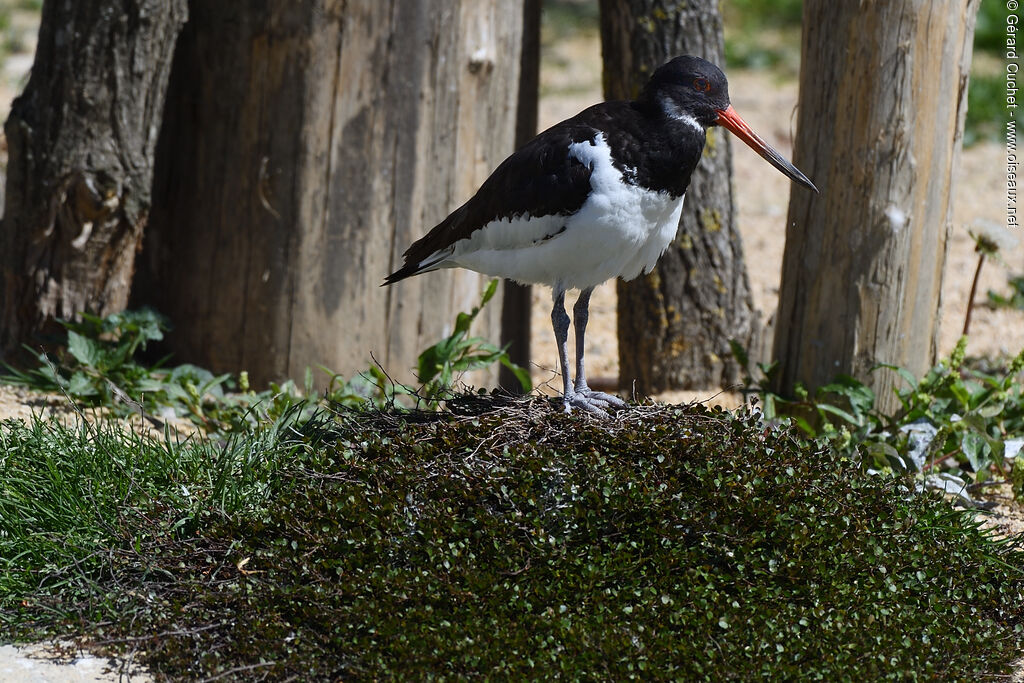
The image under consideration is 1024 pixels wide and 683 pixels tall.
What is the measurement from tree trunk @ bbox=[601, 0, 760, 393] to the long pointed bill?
159 centimetres

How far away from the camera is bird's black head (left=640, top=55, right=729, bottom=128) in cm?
408

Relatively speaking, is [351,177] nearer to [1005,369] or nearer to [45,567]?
[45,567]

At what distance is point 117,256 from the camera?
559cm

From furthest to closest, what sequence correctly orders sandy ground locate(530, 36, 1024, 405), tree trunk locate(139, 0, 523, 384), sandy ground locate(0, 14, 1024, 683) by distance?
sandy ground locate(530, 36, 1024, 405) → sandy ground locate(0, 14, 1024, 683) → tree trunk locate(139, 0, 523, 384)

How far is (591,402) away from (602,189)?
77cm

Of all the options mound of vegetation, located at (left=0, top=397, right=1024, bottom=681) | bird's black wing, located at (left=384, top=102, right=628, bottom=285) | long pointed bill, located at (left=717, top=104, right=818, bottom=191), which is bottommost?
mound of vegetation, located at (left=0, top=397, right=1024, bottom=681)

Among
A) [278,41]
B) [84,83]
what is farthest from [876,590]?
[84,83]

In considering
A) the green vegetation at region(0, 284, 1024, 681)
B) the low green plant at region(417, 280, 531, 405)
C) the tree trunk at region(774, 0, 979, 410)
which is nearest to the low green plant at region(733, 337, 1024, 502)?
the tree trunk at region(774, 0, 979, 410)

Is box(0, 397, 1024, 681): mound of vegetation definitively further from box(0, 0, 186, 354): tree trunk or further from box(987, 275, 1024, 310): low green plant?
box(987, 275, 1024, 310): low green plant

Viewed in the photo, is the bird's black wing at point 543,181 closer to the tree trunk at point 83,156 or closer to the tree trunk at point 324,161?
the tree trunk at point 324,161

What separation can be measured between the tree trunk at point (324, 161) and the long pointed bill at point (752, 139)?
5.54 ft

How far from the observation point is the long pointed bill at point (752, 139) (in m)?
4.20

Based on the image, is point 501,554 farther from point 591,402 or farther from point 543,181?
point 543,181

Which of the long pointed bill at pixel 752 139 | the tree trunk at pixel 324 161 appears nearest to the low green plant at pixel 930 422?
the long pointed bill at pixel 752 139
